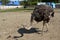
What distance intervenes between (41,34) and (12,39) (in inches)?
51.9

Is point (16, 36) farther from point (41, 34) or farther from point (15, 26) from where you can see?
point (15, 26)

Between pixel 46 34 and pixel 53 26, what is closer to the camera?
pixel 46 34

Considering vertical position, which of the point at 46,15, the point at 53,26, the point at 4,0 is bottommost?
the point at 4,0

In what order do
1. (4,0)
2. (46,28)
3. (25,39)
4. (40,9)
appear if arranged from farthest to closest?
(4,0) < (46,28) < (40,9) < (25,39)

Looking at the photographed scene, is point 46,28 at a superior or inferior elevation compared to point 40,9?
inferior

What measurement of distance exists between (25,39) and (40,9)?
1.49 metres

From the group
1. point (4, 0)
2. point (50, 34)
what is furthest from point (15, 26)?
point (4, 0)

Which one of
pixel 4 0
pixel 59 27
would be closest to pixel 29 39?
pixel 59 27

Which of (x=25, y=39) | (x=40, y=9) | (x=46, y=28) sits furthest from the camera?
(x=46, y=28)

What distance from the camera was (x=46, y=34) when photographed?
963 centimetres

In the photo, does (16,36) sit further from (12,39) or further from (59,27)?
(59,27)

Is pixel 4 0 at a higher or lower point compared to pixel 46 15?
lower

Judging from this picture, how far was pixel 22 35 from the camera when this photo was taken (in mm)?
9500

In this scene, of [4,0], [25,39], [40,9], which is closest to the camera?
[25,39]
